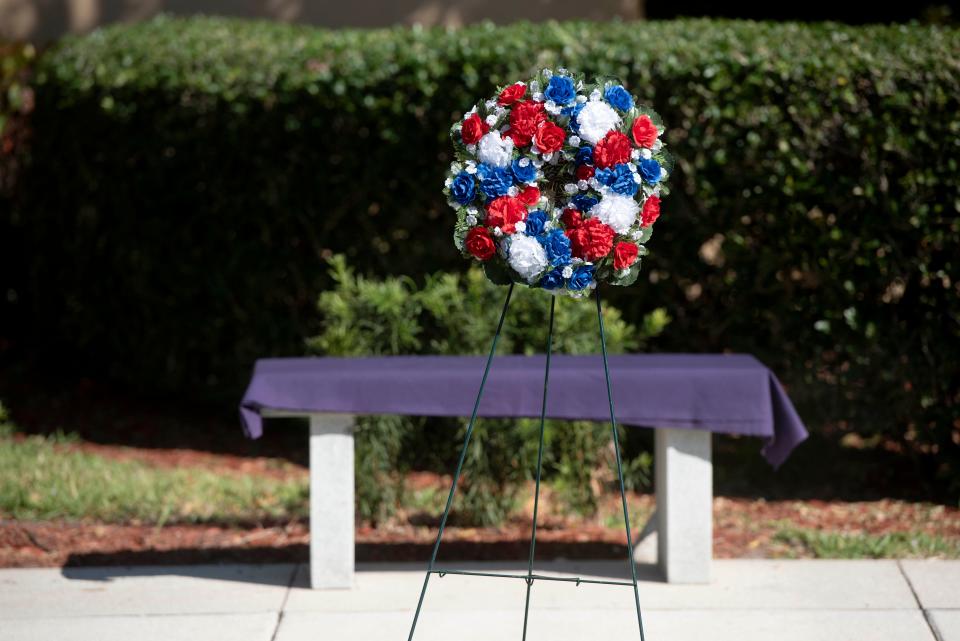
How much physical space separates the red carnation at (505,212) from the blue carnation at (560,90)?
329 millimetres

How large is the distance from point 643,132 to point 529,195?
1.30ft

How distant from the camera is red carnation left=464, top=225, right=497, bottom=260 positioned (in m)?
3.85

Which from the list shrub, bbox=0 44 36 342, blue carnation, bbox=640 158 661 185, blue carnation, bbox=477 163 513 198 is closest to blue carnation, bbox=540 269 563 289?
blue carnation, bbox=477 163 513 198

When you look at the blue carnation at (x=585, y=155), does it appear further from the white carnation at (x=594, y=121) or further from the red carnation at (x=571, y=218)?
the red carnation at (x=571, y=218)

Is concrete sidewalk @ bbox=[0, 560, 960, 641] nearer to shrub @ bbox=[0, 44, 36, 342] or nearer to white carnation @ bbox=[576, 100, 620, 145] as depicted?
white carnation @ bbox=[576, 100, 620, 145]

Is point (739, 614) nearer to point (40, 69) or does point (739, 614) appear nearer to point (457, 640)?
point (457, 640)

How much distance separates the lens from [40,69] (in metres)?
7.66

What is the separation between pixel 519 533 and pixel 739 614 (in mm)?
1386

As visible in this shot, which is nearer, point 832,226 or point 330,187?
point 832,226

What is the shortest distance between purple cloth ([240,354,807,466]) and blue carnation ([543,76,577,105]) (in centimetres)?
134

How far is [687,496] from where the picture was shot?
490 cm

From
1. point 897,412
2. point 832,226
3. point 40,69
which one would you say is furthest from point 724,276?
point 40,69

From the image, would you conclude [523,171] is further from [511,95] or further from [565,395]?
[565,395]

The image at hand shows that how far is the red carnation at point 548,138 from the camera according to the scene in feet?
12.5
